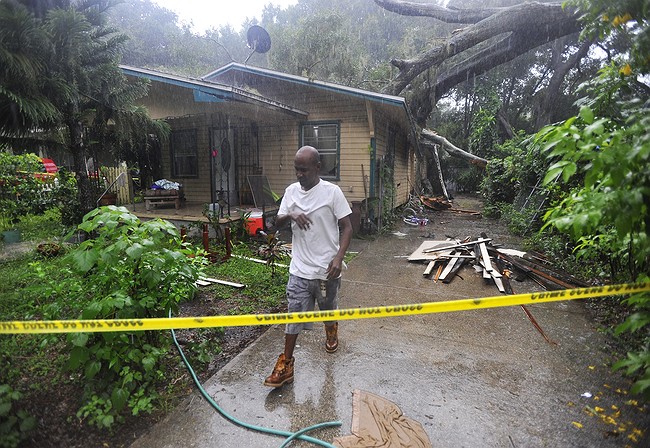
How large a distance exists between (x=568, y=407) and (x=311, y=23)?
80.0 ft

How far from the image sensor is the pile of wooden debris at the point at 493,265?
5176mm

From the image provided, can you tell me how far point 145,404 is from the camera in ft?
7.57

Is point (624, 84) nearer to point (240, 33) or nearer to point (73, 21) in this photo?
point (73, 21)

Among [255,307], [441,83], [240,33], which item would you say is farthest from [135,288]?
[240,33]

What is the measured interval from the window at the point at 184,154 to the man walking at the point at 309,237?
905 centimetres

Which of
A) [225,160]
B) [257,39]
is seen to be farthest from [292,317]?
[257,39]

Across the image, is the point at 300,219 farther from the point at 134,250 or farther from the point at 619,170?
the point at 619,170

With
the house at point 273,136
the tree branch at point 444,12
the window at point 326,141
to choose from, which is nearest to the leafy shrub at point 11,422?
the house at point 273,136

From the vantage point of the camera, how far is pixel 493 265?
5.75 meters

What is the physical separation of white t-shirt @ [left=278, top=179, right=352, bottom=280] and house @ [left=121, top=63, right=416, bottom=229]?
5.95m

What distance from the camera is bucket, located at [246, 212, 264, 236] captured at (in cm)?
783

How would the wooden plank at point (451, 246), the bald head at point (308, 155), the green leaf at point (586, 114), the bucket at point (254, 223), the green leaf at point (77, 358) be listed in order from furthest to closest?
1. the bucket at point (254, 223)
2. the wooden plank at point (451, 246)
3. the bald head at point (308, 155)
4. the green leaf at point (77, 358)
5. the green leaf at point (586, 114)

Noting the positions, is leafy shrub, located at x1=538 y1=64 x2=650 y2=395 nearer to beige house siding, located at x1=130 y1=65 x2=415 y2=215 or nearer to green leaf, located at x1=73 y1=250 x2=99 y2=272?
green leaf, located at x1=73 y1=250 x2=99 y2=272

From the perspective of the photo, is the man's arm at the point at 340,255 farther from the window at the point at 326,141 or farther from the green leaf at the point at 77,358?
the window at the point at 326,141
